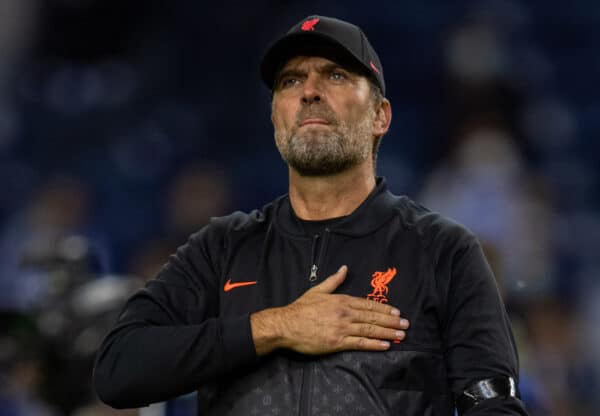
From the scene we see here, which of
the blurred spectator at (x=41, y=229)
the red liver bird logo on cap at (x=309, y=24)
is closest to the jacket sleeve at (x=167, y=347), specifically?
the red liver bird logo on cap at (x=309, y=24)

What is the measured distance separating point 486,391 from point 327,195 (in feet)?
1.82

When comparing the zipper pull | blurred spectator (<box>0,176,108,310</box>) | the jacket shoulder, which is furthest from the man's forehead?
blurred spectator (<box>0,176,108,310</box>)

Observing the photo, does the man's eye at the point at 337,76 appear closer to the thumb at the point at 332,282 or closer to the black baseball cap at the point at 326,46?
the black baseball cap at the point at 326,46

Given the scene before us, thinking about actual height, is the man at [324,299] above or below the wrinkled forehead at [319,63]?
below

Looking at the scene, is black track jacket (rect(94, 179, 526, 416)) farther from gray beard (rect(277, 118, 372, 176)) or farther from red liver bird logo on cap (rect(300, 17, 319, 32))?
red liver bird logo on cap (rect(300, 17, 319, 32))

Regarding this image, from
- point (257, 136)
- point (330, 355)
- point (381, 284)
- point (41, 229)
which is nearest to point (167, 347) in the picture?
point (330, 355)

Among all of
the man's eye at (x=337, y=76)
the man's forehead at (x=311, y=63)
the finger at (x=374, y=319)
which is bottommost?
the finger at (x=374, y=319)

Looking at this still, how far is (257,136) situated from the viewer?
5.31 m

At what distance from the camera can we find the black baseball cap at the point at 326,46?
189 cm

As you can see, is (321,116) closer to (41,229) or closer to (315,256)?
(315,256)

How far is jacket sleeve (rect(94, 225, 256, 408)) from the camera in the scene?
1.68 meters

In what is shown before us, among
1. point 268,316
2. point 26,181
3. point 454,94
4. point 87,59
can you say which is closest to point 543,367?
point 454,94

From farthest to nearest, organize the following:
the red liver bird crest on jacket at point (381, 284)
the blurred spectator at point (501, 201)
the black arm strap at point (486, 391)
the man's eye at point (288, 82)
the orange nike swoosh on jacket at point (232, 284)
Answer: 1. the blurred spectator at point (501, 201)
2. the man's eye at point (288, 82)
3. the orange nike swoosh on jacket at point (232, 284)
4. the red liver bird crest on jacket at point (381, 284)
5. the black arm strap at point (486, 391)

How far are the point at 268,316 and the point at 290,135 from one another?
423mm
